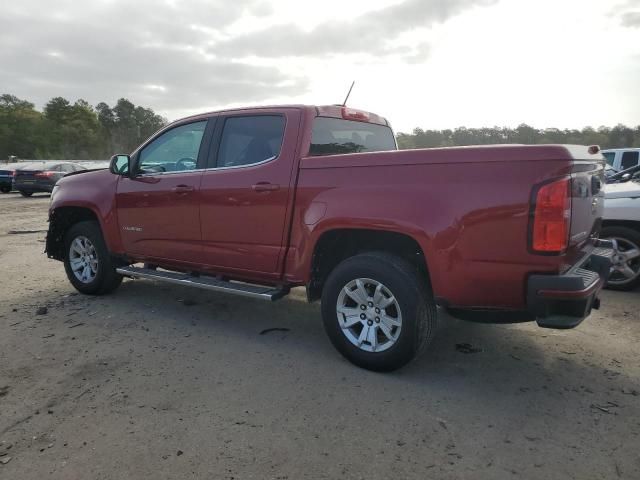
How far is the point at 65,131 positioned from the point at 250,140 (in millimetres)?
66371

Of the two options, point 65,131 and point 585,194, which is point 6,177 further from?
point 65,131

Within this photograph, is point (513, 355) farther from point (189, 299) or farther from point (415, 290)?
point (189, 299)

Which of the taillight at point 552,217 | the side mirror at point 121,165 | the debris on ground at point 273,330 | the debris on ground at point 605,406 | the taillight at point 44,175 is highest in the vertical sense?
the side mirror at point 121,165

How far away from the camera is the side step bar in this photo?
392 centimetres

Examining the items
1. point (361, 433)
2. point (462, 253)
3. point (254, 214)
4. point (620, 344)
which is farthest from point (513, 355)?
point (254, 214)

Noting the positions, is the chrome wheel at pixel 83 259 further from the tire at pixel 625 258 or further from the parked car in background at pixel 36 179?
the parked car in background at pixel 36 179

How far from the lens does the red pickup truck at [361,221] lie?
2.84 m

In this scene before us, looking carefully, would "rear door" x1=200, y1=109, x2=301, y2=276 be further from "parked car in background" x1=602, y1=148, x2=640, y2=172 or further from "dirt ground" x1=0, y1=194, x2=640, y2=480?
"parked car in background" x1=602, y1=148, x2=640, y2=172

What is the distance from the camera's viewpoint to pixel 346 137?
439 centimetres

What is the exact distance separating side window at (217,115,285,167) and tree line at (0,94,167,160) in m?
57.5

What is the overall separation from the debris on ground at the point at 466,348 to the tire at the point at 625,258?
2.44m

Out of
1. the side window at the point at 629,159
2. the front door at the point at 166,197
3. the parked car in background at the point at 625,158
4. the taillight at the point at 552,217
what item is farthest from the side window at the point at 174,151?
the side window at the point at 629,159

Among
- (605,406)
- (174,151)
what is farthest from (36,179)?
(605,406)

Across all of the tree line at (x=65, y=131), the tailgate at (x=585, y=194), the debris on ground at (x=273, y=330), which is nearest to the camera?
the tailgate at (x=585, y=194)
